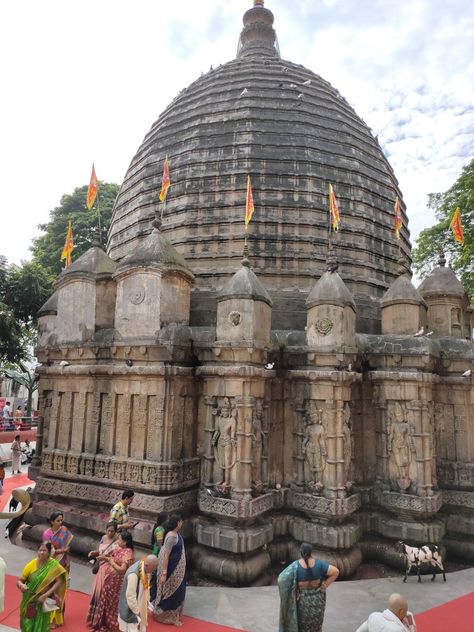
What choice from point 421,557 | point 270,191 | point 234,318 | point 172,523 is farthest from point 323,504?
point 270,191

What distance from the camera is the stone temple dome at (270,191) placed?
42.2 ft

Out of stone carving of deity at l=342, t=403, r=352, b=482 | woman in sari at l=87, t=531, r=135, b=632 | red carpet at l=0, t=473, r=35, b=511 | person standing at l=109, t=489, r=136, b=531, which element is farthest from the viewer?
red carpet at l=0, t=473, r=35, b=511

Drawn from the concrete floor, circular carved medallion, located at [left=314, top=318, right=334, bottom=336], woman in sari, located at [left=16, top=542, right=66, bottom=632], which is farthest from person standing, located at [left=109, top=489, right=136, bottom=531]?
circular carved medallion, located at [left=314, top=318, right=334, bottom=336]

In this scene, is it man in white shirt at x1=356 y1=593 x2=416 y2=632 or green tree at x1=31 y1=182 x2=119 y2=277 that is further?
green tree at x1=31 y1=182 x2=119 y2=277

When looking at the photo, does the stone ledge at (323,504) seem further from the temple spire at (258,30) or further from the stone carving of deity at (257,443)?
the temple spire at (258,30)

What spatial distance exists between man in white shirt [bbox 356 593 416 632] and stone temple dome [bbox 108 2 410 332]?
304 inches

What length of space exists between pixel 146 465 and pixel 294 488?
3.27 m

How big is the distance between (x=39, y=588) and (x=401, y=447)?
757 centimetres

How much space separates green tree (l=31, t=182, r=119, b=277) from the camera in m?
29.7

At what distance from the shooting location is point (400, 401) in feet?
33.1

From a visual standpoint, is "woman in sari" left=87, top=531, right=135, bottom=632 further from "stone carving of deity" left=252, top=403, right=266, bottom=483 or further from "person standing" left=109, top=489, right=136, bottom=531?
"stone carving of deity" left=252, top=403, right=266, bottom=483

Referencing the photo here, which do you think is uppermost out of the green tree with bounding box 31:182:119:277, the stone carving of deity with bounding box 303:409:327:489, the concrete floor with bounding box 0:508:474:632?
the green tree with bounding box 31:182:119:277

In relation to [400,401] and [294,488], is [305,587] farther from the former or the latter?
[400,401]

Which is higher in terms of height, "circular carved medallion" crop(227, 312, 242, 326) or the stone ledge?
"circular carved medallion" crop(227, 312, 242, 326)
